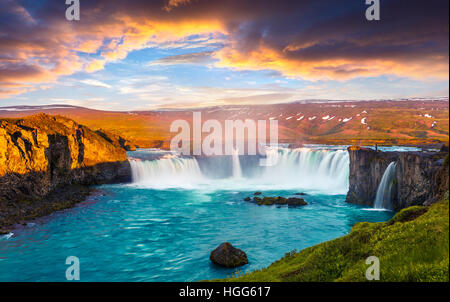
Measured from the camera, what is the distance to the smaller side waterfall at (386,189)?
33188mm

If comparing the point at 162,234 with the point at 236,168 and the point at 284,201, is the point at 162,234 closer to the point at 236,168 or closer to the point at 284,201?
the point at 284,201

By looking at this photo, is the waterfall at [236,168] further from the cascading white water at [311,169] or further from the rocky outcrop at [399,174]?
the rocky outcrop at [399,174]

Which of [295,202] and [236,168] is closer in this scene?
[295,202]

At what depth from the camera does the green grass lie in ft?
25.8

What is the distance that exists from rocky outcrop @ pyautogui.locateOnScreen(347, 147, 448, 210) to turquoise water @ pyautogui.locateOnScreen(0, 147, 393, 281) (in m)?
2.13

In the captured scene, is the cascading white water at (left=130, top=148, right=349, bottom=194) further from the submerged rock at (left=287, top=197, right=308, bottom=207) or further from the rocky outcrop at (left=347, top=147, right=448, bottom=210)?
the submerged rock at (left=287, top=197, right=308, bottom=207)

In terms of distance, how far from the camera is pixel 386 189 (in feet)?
112

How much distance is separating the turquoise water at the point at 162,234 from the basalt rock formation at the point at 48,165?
3.85 m

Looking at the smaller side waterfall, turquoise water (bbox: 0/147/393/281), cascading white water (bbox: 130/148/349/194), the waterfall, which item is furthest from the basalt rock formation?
the smaller side waterfall

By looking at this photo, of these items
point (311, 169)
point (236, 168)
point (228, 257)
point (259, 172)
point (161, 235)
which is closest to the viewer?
point (228, 257)

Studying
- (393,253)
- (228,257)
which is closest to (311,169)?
(228,257)

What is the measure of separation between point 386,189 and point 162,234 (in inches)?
986

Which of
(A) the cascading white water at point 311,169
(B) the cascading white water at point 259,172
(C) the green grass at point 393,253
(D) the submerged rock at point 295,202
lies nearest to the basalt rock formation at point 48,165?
(B) the cascading white water at point 259,172
